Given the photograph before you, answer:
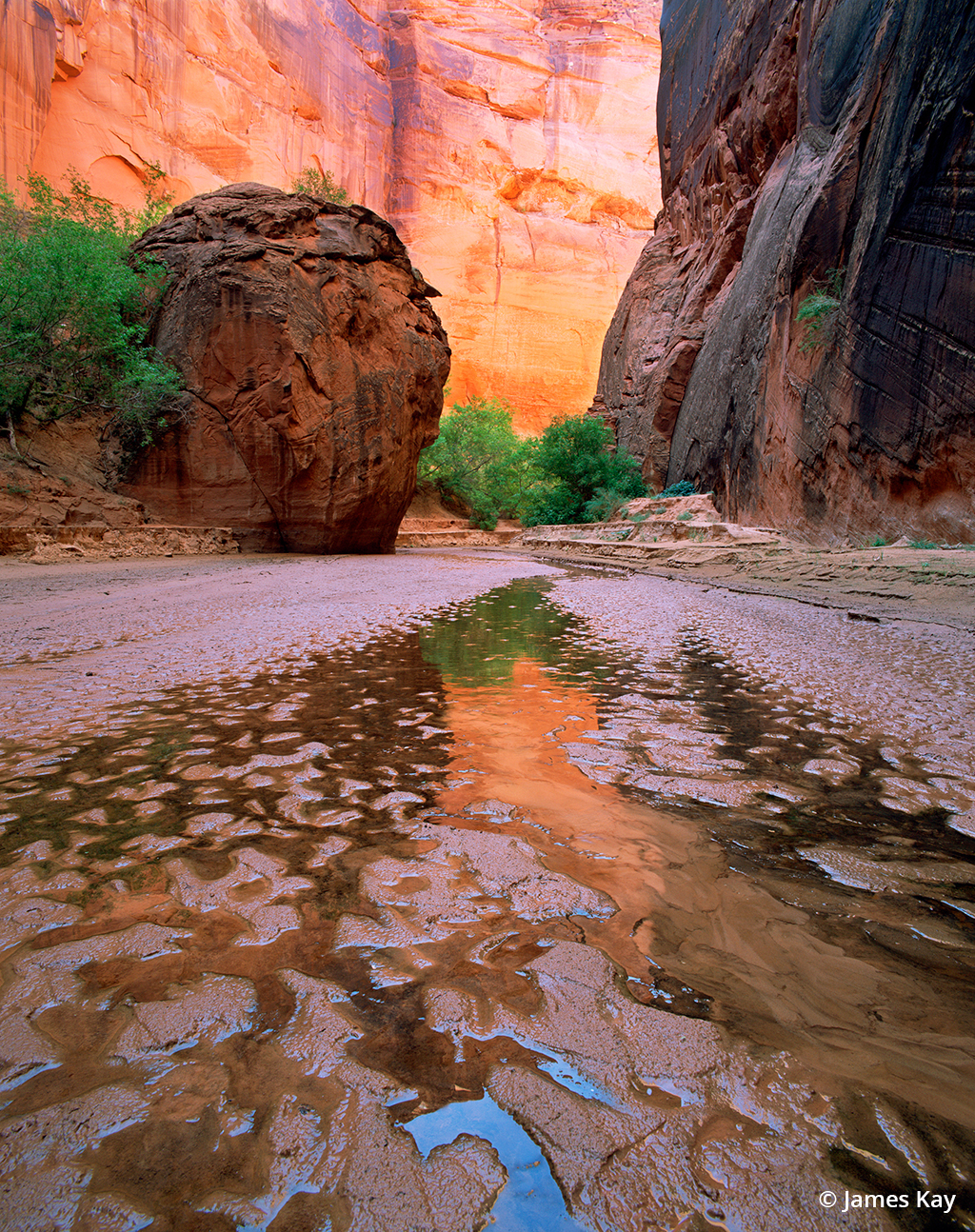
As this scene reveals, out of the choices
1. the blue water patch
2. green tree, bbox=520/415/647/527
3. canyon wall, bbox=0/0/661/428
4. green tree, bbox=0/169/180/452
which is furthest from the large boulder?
canyon wall, bbox=0/0/661/428

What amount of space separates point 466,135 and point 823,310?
46.0m

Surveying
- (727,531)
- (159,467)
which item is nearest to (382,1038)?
(727,531)

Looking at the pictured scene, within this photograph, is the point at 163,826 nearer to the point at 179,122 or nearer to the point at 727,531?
the point at 727,531

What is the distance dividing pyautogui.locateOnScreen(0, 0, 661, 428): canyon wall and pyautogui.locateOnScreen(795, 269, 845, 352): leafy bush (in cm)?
3111

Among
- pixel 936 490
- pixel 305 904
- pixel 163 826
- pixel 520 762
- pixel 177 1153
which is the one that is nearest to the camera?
pixel 177 1153

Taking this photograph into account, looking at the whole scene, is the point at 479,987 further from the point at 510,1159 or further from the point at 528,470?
the point at 528,470

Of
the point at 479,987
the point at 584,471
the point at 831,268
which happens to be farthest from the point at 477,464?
the point at 479,987

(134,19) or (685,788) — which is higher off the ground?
(134,19)

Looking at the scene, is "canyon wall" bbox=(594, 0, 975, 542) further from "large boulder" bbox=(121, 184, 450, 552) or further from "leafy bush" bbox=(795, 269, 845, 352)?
"large boulder" bbox=(121, 184, 450, 552)

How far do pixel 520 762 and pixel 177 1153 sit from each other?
1432mm

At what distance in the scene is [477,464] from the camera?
28719 millimetres

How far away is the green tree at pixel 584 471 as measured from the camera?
2195 centimetres

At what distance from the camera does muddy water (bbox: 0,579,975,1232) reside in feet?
2.39

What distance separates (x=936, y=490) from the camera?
849 cm
